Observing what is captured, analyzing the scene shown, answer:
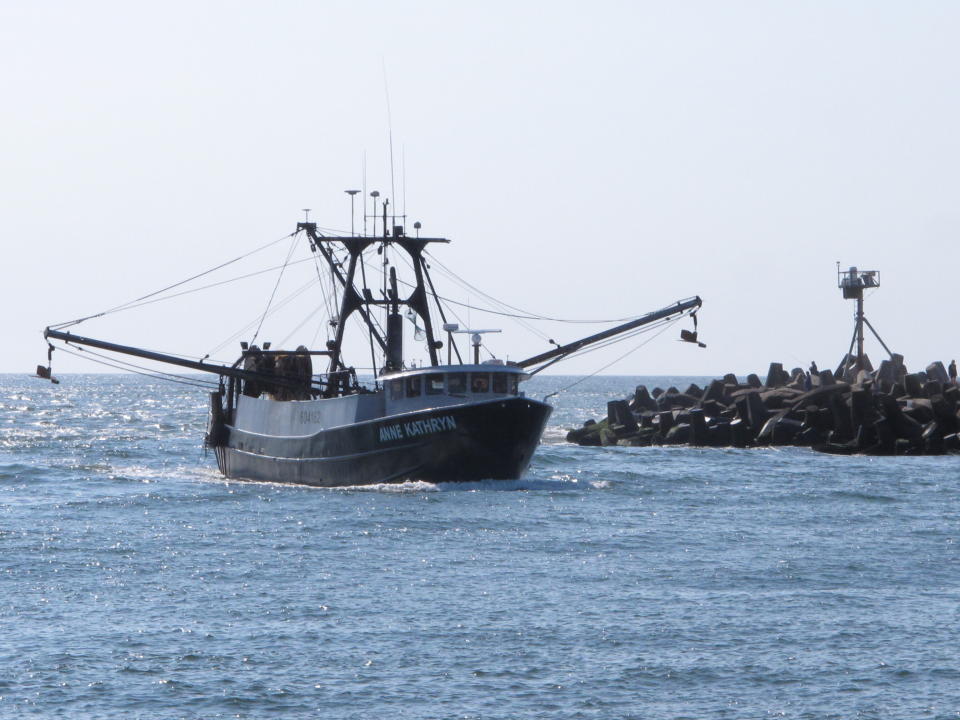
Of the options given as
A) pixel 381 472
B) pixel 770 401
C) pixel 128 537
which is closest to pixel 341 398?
pixel 381 472

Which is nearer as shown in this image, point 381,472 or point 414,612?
point 414,612

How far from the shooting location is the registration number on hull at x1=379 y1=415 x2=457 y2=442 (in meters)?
38.7

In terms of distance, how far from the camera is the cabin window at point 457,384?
131 feet

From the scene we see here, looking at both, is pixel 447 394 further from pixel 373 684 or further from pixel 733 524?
pixel 373 684

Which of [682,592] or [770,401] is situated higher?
[770,401]

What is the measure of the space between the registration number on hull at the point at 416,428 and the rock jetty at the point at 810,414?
2231 cm

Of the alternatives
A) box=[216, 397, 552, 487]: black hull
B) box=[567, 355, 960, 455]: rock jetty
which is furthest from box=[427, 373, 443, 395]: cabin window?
box=[567, 355, 960, 455]: rock jetty

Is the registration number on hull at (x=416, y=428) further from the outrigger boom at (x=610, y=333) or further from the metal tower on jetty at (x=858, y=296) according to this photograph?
the metal tower on jetty at (x=858, y=296)

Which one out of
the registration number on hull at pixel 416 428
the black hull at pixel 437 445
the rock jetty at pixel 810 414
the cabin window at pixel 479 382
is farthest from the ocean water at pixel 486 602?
the rock jetty at pixel 810 414

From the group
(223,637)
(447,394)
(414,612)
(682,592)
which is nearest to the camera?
(223,637)

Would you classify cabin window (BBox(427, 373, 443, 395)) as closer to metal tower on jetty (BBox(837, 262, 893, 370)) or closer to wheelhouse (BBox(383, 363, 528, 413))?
wheelhouse (BBox(383, 363, 528, 413))

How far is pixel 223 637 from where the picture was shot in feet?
68.0

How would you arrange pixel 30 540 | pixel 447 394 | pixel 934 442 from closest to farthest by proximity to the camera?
pixel 30 540
pixel 447 394
pixel 934 442

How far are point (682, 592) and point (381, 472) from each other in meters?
17.6
